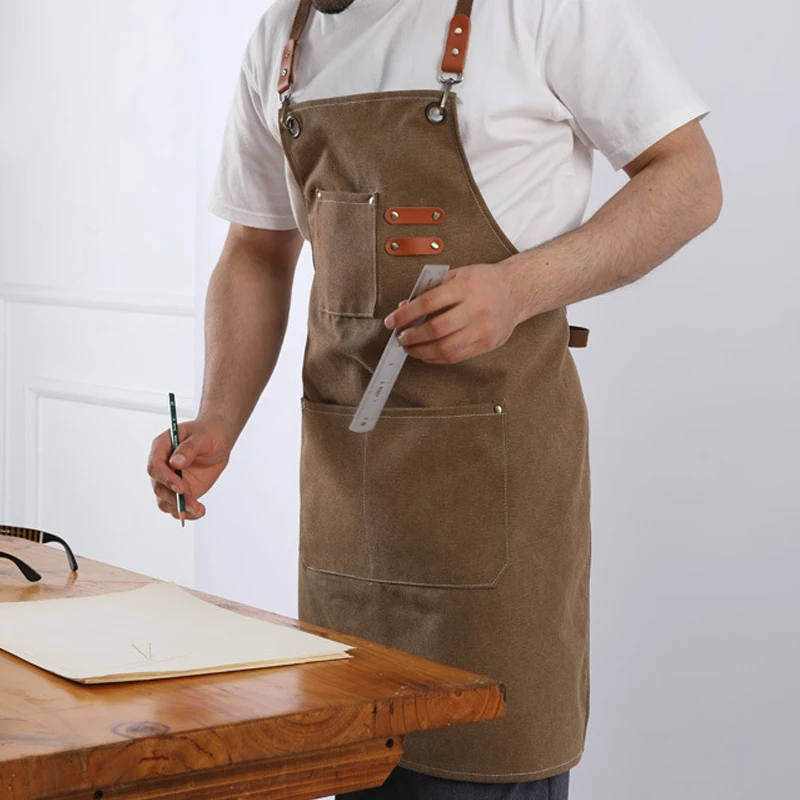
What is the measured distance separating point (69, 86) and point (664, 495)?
9.36ft

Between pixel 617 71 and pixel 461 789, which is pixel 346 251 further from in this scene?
pixel 461 789

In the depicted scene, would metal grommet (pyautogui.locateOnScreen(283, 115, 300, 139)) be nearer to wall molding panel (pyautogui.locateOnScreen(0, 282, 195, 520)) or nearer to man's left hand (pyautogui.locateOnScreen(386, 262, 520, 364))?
man's left hand (pyautogui.locateOnScreen(386, 262, 520, 364))

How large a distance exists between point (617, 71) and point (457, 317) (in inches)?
15.8

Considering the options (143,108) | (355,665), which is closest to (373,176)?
(355,665)

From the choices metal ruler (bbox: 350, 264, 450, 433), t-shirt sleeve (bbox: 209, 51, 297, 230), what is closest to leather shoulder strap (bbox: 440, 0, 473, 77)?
metal ruler (bbox: 350, 264, 450, 433)

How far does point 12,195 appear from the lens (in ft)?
15.5

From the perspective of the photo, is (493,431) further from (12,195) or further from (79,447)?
(12,195)

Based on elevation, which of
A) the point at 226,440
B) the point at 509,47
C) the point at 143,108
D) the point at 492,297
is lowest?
the point at 226,440

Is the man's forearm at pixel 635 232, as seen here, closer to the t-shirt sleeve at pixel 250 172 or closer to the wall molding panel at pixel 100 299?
the t-shirt sleeve at pixel 250 172

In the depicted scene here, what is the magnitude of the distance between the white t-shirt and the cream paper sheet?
626 mm

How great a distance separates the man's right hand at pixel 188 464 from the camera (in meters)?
1.65

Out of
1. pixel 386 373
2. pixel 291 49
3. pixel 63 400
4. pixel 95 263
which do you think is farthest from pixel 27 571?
pixel 63 400

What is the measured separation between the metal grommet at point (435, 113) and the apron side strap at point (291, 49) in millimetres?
253

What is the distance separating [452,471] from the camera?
61.3 inches
